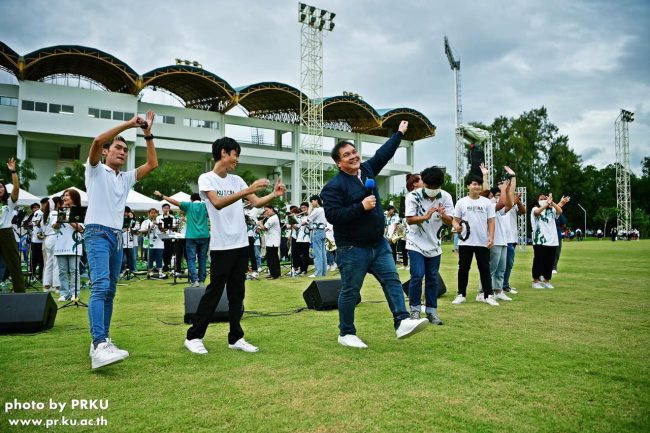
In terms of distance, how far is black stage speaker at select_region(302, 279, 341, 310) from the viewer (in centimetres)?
730

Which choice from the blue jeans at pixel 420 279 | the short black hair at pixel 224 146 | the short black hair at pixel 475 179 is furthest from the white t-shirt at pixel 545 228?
the short black hair at pixel 224 146

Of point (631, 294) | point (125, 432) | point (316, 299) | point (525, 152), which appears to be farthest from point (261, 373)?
point (525, 152)

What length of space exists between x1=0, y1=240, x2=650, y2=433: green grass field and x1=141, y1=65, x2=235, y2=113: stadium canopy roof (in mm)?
42328

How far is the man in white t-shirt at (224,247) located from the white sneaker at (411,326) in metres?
1.48

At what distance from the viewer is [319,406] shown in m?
3.18

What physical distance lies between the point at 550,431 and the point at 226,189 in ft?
11.5

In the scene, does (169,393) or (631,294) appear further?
(631,294)

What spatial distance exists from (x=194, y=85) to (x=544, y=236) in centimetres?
4576

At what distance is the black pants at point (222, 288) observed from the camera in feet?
15.5

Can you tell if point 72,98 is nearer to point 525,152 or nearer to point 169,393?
point 169,393

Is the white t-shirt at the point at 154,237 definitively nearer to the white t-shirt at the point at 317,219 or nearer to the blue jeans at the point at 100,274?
the white t-shirt at the point at 317,219

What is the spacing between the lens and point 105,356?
157 inches

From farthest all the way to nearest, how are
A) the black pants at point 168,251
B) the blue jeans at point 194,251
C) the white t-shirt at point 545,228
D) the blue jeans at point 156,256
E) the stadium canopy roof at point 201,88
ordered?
the stadium canopy roof at point 201,88, the black pants at point 168,251, the blue jeans at point 156,256, the blue jeans at point 194,251, the white t-shirt at point 545,228

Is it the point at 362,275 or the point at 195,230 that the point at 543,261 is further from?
the point at 195,230
